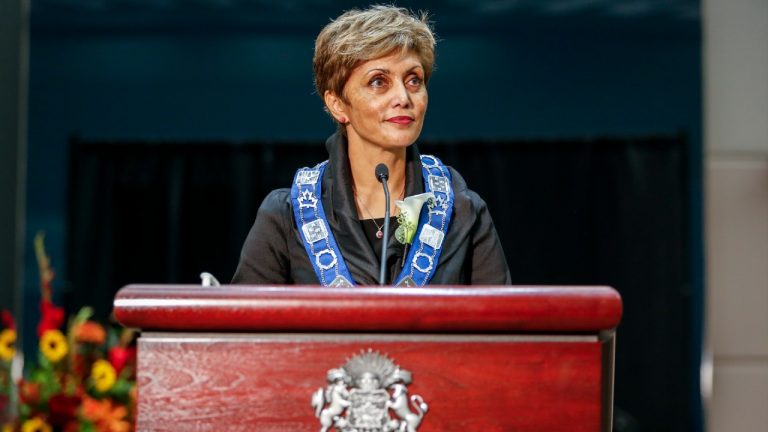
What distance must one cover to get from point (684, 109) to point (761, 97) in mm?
1807

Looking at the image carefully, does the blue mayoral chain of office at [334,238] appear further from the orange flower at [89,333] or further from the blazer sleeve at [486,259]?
the orange flower at [89,333]

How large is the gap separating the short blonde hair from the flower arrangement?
92cm

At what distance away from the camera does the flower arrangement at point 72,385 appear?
212cm

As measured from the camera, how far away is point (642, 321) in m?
5.23

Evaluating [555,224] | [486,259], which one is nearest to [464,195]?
[486,259]

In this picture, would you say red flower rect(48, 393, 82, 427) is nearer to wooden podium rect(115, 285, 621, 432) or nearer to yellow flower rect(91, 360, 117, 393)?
yellow flower rect(91, 360, 117, 393)

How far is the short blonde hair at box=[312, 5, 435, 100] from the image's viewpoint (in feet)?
4.65

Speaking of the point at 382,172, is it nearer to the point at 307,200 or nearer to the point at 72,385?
the point at 307,200

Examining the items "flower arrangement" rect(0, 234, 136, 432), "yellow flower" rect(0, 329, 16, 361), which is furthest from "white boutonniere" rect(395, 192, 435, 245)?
"yellow flower" rect(0, 329, 16, 361)

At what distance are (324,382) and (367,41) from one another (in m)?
0.58

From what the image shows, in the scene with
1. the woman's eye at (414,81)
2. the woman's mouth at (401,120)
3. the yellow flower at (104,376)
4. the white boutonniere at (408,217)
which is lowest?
the yellow flower at (104,376)

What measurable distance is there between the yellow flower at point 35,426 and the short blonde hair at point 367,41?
105 centimetres

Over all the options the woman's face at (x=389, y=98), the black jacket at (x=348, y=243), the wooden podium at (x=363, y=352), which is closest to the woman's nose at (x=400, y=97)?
the woman's face at (x=389, y=98)

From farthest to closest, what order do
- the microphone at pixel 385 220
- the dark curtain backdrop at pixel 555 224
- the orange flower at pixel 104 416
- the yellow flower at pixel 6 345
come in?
the dark curtain backdrop at pixel 555 224
the yellow flower at pixel 6 345
the orange flower at pixel 104 416
the microphone at pixel 385 220
